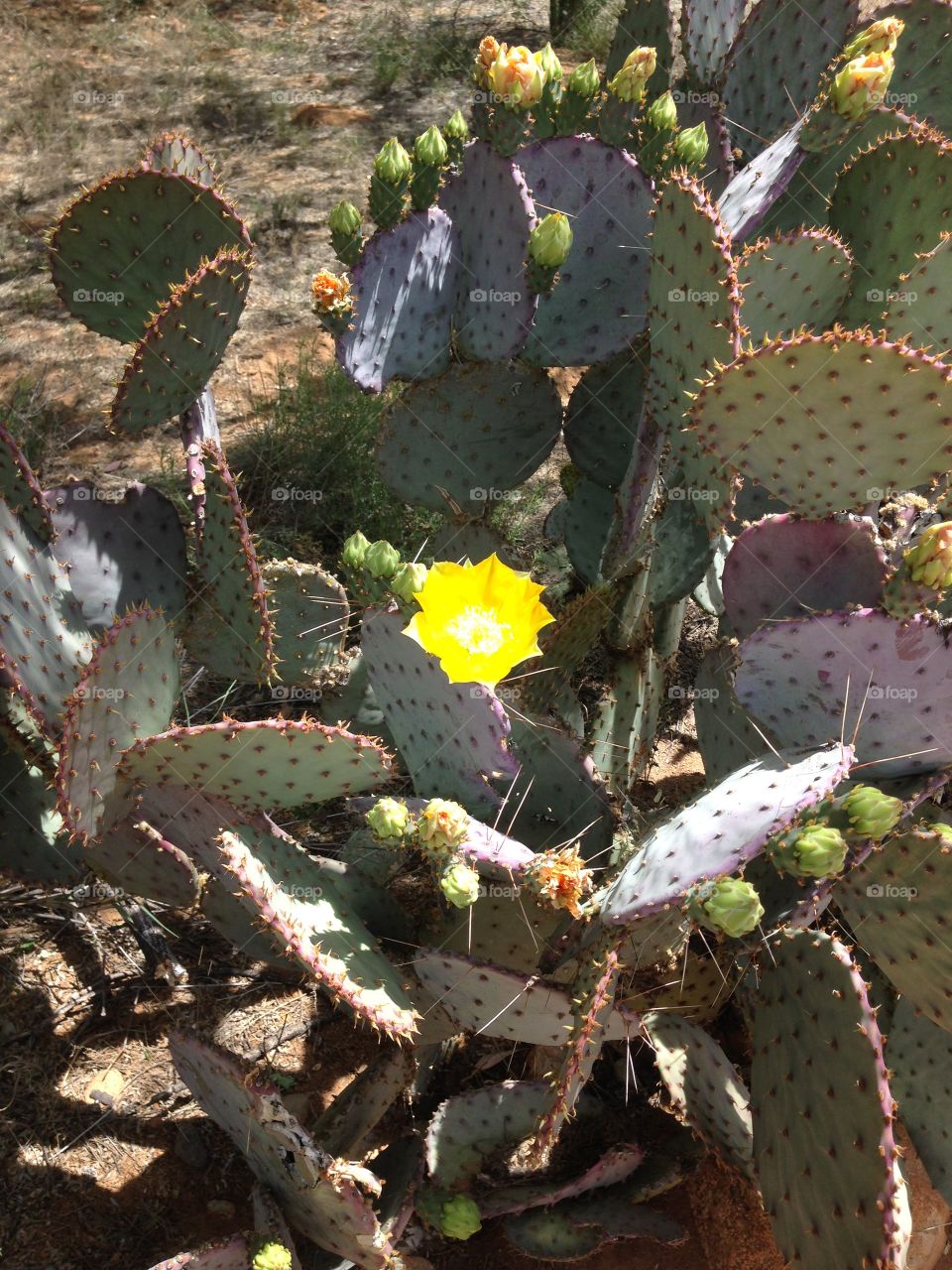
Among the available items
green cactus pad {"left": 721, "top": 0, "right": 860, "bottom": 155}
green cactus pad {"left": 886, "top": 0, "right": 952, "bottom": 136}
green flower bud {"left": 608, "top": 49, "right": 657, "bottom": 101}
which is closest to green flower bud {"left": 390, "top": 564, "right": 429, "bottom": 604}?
green flower bud {"left": 608, "top": 49, "right": 657, "bottom": 101}

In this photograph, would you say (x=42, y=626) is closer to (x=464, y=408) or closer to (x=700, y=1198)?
(x=464, y=408)

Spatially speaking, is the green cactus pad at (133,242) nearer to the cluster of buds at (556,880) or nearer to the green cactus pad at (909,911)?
the cluster of buds at (556,880)

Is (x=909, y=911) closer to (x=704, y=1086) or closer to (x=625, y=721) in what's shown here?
(x=704, y=1086)

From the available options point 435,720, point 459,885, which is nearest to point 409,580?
point 435,720

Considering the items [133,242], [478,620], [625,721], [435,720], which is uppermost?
[133,242]

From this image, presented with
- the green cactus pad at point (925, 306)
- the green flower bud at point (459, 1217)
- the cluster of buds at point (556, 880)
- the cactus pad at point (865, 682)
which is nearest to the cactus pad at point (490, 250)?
the green cactus pad at point (925, 306)

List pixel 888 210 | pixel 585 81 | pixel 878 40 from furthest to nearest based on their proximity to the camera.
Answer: pixel 585 81, pixel 888 210, pixel 878 40
